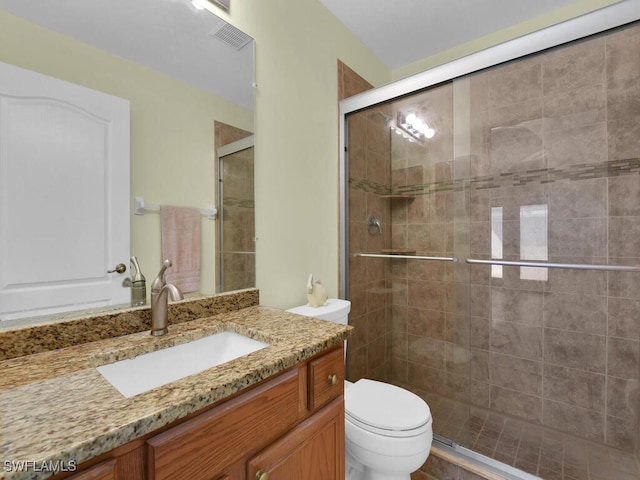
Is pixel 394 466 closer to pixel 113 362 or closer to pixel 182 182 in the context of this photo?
pixel 113 362

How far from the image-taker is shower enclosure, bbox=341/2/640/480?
4.94ft

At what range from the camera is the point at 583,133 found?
1.60 m

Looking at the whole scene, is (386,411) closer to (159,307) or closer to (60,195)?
(159,307)

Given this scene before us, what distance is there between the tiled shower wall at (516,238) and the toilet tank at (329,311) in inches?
16.7

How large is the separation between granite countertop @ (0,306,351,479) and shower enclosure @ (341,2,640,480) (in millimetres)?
1302

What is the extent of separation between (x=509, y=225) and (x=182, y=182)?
6.00ft

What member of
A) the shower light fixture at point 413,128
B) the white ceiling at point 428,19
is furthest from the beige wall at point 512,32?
the shower light fixture at point 413,128

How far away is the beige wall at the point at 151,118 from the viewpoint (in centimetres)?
84

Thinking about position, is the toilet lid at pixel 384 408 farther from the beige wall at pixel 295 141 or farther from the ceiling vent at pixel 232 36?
the ceiling vent at pixel 232 36

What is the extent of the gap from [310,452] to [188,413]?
1.47 feet

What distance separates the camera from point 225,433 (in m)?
0.64

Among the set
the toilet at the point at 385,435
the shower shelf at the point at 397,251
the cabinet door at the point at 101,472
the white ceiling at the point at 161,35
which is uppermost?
the white ceiling at the point at 161,35

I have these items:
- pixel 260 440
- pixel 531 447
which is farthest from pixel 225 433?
pixel 531 447

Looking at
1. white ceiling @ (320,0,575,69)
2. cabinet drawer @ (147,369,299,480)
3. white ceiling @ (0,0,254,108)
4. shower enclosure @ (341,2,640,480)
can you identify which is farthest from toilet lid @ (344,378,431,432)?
white ceiling @ (320,0,575,69)
